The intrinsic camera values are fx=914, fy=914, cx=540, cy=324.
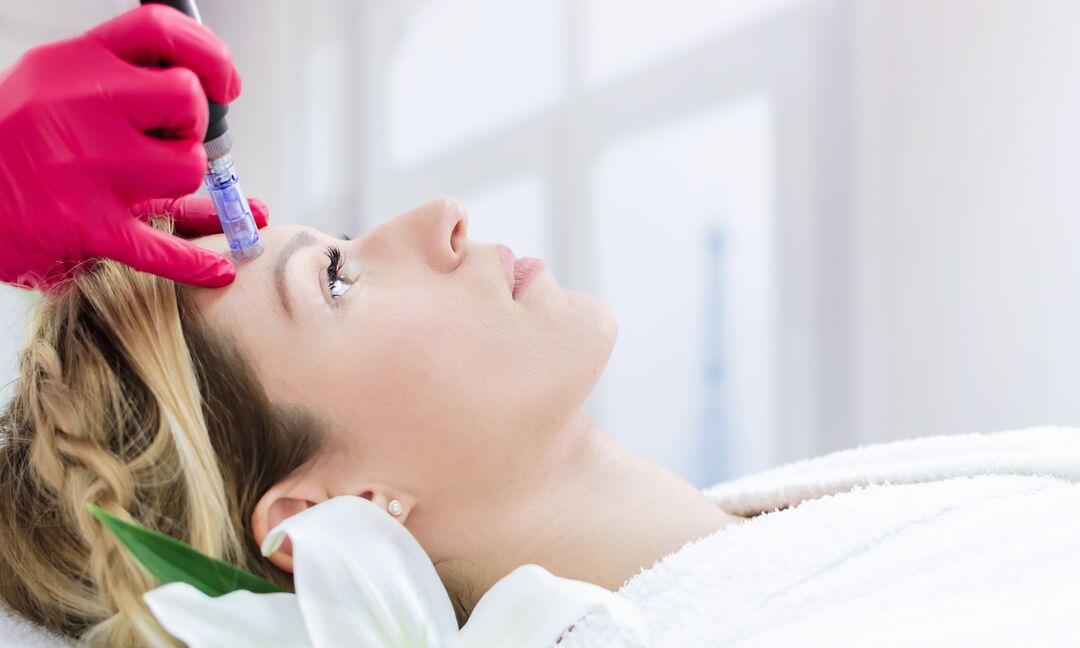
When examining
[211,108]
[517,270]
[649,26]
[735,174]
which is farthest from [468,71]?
[211,108]

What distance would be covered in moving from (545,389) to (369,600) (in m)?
0.27

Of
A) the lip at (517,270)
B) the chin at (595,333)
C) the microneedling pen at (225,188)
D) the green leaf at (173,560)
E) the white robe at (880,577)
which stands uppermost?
the microneedling pen at (225,188)

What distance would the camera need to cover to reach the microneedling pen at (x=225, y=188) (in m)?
0.83

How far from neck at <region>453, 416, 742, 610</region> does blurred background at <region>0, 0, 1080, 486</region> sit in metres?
1.07

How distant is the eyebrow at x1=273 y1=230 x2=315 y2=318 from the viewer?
0.90 meters

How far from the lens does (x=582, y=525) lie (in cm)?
92

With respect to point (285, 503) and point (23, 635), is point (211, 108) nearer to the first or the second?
point (285, 503)

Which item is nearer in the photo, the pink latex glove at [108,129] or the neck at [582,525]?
the pink latex glove at [108,129]

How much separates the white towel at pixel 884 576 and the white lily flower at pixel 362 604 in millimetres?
86

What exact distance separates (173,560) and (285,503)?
0.16 m

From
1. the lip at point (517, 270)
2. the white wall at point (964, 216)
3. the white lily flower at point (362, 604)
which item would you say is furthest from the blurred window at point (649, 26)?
the white lily flower at point (362, 604)

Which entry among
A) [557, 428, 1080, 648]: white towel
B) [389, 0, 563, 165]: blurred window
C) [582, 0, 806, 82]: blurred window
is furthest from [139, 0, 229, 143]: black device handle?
[389, 0, 563, 165]: blurred window

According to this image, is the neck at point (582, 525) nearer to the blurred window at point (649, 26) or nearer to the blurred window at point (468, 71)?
the blurred window at point (649, 26)

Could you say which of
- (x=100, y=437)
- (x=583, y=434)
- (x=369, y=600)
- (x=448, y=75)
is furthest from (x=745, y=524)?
(x=448, y=75)
